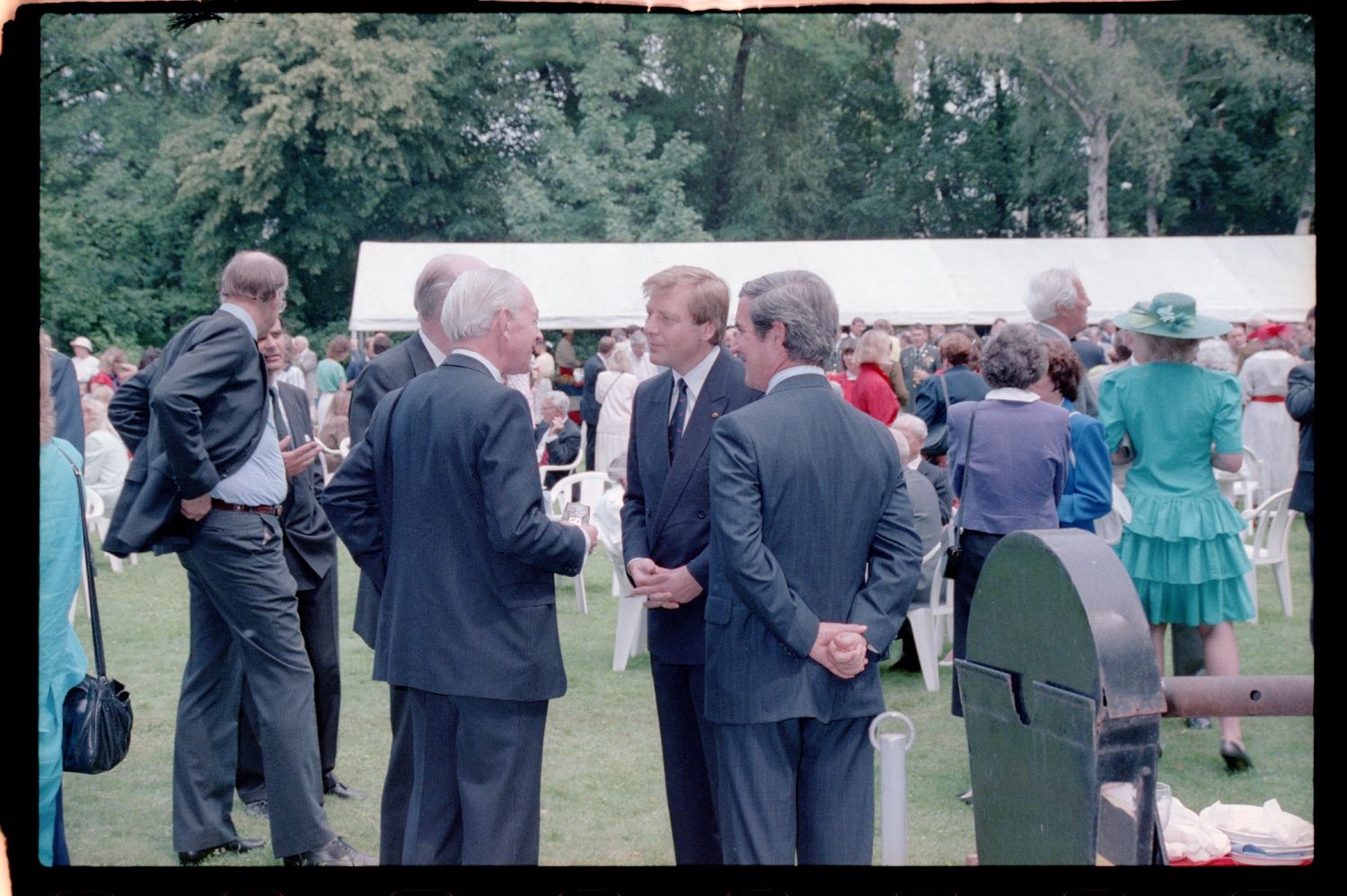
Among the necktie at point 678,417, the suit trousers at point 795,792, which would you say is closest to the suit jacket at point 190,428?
the necktie at point 678,417

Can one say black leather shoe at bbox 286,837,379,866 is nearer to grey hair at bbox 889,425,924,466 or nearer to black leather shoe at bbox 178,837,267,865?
black leather shoe at bbox 178,837,267,865

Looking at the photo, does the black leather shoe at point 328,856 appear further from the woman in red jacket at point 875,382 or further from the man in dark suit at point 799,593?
the woman in red jacket at point 875,382

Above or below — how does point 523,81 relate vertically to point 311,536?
above

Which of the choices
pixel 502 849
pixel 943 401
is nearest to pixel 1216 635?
pixel 943 401

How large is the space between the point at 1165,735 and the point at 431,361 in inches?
140

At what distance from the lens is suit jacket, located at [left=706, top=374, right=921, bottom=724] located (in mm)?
2850

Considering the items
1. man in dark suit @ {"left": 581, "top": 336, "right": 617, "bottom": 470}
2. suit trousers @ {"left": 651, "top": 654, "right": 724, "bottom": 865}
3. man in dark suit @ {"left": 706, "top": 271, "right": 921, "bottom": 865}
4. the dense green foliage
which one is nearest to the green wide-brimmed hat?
man in dark suit @ {"left": 706, "top": 271, "right": 921, "bottom": 865}

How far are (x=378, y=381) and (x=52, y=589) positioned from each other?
122 cm

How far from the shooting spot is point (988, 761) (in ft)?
7.37

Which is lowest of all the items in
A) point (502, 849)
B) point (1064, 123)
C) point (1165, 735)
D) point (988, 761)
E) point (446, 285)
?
point (1165, 735)

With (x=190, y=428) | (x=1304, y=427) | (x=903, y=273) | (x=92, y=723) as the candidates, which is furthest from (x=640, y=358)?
(x=92, y=723)

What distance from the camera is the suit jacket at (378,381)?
3.68m

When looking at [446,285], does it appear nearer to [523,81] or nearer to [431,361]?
[431,361]

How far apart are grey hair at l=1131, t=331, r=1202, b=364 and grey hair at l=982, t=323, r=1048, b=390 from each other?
0.61 metres
